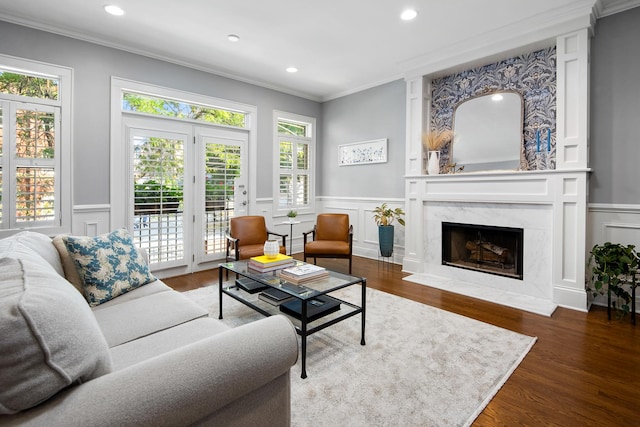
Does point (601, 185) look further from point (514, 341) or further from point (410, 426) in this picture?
point (410, 426)

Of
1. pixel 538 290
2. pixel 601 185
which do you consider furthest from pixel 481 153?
pixel 538 290

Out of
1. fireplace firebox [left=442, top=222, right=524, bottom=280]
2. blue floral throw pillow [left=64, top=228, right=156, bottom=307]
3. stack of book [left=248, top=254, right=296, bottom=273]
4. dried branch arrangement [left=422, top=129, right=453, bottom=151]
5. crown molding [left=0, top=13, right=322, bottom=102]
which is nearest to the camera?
blue floral throw pillow [left=64, top=228, right=156, bottom=307]

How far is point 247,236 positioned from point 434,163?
273cm

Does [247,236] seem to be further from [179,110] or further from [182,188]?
[179,110]

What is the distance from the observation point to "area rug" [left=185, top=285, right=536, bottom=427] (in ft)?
5.66

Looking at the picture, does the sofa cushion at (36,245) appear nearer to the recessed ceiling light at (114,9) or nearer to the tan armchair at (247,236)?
the tan armchair at (247,236)

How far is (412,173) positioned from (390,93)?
146cm

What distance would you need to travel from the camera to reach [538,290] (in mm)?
3506

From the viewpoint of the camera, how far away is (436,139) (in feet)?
14.1

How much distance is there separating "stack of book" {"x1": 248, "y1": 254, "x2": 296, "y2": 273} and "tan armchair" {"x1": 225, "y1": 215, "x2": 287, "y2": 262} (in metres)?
1.14

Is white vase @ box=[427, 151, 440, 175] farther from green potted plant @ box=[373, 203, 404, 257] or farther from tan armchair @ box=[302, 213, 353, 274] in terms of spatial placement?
tan armchair @ box=[302, 213, 353, 274]

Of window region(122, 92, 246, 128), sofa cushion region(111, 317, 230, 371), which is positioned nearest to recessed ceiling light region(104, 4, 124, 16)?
window region(122, 92, 246, 128)

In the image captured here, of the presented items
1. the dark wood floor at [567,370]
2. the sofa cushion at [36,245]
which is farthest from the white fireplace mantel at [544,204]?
the sofa cushion at [36,245]

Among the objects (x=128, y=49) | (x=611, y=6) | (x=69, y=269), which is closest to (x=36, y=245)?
(x=69, y=269)
